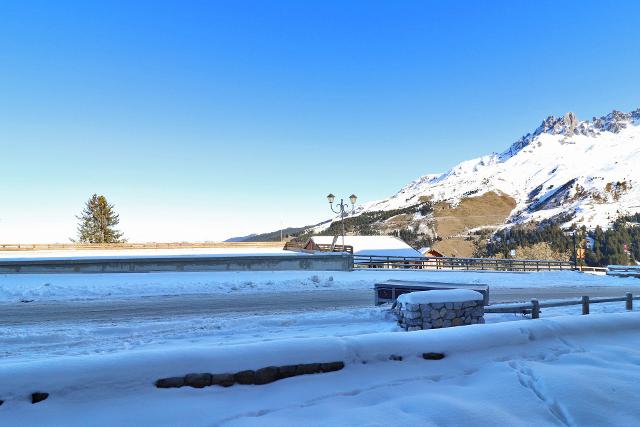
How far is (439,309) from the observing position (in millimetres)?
9977

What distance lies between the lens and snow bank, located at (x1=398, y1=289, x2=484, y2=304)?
32.4ft

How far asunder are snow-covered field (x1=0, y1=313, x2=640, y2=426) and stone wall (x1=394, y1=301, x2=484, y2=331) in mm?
3978

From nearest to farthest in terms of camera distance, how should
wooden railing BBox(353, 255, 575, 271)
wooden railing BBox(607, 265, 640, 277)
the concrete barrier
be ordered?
the concrete barrier → wooden railing BBox(607, 265, 640, 277) → wooden railing BBox(353, 255, 575, 271)

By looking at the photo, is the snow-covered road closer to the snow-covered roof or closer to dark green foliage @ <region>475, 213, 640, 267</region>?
the snow-covered roof

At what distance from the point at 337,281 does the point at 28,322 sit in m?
12.8

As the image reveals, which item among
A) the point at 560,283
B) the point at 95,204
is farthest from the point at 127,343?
the point at 95,204

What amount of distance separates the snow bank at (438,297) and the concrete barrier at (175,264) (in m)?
14.7

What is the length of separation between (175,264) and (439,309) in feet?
53.4

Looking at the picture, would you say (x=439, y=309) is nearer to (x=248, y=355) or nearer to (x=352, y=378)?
(x=352, y=378)

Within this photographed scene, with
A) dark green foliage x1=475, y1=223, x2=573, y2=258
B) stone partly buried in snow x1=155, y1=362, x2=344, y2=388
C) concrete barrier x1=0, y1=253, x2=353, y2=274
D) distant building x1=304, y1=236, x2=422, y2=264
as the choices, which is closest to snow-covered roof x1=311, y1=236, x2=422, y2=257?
distant building x1=304, y1=236, x2=422, y2=264

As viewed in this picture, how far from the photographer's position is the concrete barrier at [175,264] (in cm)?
2031

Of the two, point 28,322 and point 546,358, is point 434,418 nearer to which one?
point 546,358

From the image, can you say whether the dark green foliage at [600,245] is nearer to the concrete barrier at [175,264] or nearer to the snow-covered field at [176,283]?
the concrete barrier at [175,264]

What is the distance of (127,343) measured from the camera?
29.7ft
